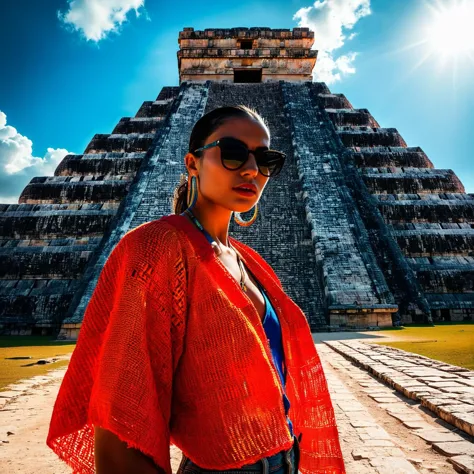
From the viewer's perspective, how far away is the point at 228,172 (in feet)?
4.59

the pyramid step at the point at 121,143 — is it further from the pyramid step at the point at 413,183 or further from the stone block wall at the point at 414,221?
the pyramid step at the point at 413,183

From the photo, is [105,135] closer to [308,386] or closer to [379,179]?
[379,179]

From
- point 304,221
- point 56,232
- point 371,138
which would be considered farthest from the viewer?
point 371,138

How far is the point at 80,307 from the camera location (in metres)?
9.73

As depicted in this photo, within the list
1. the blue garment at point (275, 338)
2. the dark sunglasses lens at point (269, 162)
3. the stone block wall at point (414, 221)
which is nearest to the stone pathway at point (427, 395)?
the blue garment at point (275, 338)

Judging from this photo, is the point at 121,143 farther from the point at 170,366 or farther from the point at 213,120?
the point at 170,366

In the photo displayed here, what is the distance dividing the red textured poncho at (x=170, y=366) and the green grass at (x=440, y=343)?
4.91 m

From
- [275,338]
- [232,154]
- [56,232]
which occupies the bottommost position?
[275,338]

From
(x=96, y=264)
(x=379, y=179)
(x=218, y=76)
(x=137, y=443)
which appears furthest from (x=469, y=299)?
(x=218, y=76)

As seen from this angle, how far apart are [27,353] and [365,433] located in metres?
6.21

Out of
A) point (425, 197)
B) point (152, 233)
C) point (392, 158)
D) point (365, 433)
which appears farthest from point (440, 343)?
point (392, 158)

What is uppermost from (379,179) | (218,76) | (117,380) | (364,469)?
(218,76)

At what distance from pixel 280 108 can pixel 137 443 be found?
18.3 metres

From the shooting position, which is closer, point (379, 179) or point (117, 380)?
point (117, 380)
